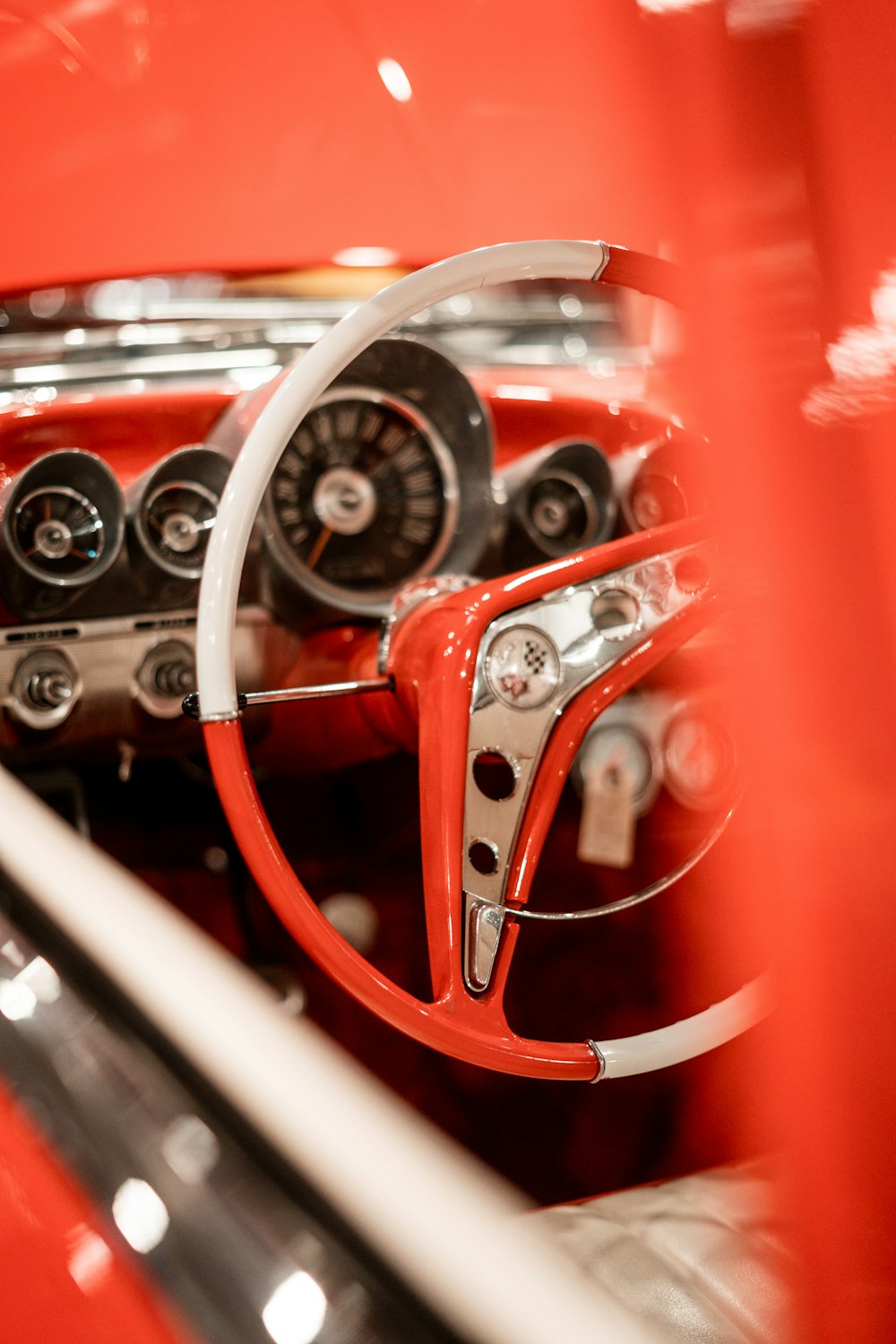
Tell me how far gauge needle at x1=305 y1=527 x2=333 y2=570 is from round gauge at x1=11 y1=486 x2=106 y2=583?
0.30m

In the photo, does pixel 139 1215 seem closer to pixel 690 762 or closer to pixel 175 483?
pixel 690 762

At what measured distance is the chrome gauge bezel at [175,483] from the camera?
4.58ft

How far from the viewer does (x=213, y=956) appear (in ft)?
1.30

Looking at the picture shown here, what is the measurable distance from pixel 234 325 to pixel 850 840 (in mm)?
1709

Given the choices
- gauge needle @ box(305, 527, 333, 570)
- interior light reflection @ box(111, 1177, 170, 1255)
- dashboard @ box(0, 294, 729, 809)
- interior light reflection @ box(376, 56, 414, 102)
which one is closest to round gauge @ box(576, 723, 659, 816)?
dashboard @ box(0, 294, 729, 809)

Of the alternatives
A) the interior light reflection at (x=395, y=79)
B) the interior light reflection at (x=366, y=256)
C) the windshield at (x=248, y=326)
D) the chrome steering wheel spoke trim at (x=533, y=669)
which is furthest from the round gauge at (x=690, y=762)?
the interior light reflection at (x=395, y=79)

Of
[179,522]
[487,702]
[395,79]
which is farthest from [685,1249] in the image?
[395,79]

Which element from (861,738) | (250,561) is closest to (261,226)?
(250,561)

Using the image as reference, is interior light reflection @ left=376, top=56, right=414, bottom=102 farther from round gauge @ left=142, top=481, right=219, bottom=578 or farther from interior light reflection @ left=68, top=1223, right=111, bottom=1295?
interior light reflection @ left=68, top=1223, right=111, bottom=1295

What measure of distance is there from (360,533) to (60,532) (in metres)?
0.45

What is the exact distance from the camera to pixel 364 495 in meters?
1.51

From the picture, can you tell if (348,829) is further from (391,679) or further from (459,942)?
(459,942)

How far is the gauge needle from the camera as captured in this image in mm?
1479


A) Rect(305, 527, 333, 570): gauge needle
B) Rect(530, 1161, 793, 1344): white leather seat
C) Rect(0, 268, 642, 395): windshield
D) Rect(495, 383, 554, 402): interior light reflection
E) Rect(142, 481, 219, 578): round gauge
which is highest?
Rect(0, 268, 642, 395): windshield
